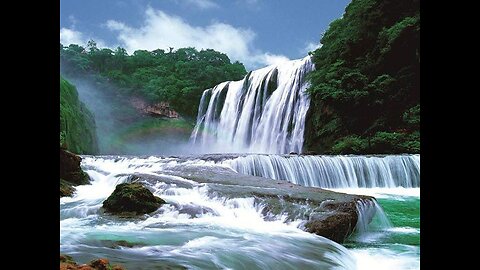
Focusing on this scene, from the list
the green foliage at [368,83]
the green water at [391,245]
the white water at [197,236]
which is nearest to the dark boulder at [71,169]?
the white water at [197,236]

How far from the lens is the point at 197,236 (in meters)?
4.78

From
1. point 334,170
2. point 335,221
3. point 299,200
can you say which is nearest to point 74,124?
point 334,170

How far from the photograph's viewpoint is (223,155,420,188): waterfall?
11438 millimetres

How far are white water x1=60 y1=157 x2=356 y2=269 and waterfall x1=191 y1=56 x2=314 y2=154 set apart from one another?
12.8 meters

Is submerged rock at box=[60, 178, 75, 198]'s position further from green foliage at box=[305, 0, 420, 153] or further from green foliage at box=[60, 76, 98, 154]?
green foliage at box=[305, 0, 420, 153]

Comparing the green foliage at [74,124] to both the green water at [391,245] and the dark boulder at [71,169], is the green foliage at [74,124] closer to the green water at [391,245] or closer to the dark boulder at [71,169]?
the dark boulder at [71,169]

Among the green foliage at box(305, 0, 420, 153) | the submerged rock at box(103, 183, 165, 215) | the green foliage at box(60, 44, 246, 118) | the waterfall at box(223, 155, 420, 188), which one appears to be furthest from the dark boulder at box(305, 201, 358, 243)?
the green foliage at box(60, 44, 246, 118)

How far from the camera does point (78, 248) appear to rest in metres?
3.96

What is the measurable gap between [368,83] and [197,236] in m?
14.9

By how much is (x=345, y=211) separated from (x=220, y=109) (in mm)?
20619

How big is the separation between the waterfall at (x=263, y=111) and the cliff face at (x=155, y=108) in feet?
29.0

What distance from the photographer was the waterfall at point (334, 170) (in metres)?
11.4
